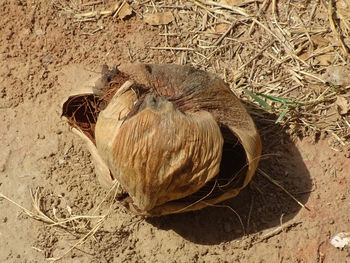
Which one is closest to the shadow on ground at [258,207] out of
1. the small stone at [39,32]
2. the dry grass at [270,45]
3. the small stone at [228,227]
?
the small stone at [228,227]

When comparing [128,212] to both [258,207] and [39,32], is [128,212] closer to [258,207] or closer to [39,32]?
[258,207]

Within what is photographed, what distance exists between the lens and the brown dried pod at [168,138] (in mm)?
2719

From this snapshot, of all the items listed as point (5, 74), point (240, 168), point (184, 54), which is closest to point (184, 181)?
point (240, 168)

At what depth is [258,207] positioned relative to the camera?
336cm

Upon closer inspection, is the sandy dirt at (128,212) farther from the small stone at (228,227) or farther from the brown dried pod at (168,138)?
the brown dried pod at (168,138)

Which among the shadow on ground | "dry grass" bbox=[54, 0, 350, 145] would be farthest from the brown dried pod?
"dry grass" bbox=[54, 0, 350, 145]

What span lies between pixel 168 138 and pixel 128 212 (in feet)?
2.46

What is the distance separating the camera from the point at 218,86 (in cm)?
306

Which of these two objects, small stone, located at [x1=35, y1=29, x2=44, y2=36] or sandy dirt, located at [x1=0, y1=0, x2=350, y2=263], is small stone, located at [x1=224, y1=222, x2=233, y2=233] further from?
small stone, located at [x1=35, y1=29, x2=44, y2=36]

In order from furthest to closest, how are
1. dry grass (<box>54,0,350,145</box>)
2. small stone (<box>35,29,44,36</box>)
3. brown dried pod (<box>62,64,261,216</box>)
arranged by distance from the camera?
small stone (<box>35,29,44,36</box>) → dry grass (<box>54,0,350,145</box>) → brown dried pod (<box>62,64,261,216</box>)

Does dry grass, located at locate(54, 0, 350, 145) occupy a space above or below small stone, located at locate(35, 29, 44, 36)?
below

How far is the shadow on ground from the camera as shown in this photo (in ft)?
10.8

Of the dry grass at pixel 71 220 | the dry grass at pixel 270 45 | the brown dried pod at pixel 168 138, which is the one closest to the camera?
the brown dried pod at pixel 168 138

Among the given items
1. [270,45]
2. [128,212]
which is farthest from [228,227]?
[270,45]
